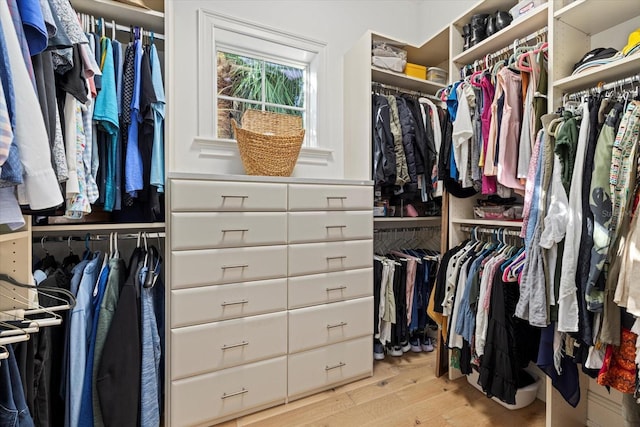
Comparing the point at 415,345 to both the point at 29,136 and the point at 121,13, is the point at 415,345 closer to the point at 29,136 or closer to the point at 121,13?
the point at 29,136

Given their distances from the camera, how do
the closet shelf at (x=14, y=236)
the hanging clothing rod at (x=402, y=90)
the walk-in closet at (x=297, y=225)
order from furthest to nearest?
the hanging clothing rod at (x=402, y=90)
the walk-in closet at (x=297, y=225)
the closet shelf at (x=14, y=236)

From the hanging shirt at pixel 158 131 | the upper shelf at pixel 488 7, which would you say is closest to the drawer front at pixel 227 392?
the hanging shirt at pixel 158 131

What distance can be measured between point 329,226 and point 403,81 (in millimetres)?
1317

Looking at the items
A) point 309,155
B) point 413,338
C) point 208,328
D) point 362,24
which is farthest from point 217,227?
point 362,24

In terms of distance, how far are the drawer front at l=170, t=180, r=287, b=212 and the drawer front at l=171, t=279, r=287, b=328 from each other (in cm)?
39

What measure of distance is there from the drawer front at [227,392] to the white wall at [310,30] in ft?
3.61

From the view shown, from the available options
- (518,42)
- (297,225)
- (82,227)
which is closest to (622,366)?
(297,225)

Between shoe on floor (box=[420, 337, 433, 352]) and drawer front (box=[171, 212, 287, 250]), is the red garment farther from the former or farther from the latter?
drawer front (box=[171, 212, 287, 250])

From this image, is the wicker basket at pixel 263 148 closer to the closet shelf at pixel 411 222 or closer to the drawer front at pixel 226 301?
the drawer front at pixel 226 301

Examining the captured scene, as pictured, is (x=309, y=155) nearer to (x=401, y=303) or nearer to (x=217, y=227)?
(x=217, y=227)

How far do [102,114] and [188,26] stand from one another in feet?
3.26

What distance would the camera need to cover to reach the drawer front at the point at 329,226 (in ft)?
5.55

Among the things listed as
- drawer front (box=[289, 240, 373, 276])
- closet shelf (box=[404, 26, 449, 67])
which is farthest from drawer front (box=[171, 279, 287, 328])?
closet shelf (box=[404, 26, 449, 67])

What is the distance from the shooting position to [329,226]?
179 centimetres
